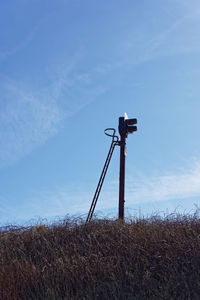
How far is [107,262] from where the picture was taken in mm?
7270

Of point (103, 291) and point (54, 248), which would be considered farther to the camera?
point (54, 248)

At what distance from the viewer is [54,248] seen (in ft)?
28.0

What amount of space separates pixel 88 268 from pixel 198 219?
9.30ft

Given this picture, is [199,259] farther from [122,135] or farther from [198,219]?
[122,135]

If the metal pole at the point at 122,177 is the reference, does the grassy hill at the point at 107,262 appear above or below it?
below

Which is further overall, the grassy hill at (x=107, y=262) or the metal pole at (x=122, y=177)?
the metal pole at (x=122, y=177)

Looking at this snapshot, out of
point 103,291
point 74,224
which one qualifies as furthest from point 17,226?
point 103,291

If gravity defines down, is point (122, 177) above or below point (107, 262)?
above

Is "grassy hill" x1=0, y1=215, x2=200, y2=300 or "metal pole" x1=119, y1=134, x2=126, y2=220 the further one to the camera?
"metal pole" x1=119, y1=134, x2=126, y2=220

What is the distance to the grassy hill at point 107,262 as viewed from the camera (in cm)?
654

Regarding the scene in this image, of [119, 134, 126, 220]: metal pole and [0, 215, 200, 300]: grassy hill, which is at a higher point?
[119, 134, 126, 220]: metal pole

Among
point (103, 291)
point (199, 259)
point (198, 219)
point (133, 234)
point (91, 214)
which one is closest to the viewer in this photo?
point (103, 291)

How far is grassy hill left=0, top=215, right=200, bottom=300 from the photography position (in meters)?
6.54

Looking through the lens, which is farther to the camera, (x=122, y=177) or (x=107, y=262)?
(x=122, y=177)
